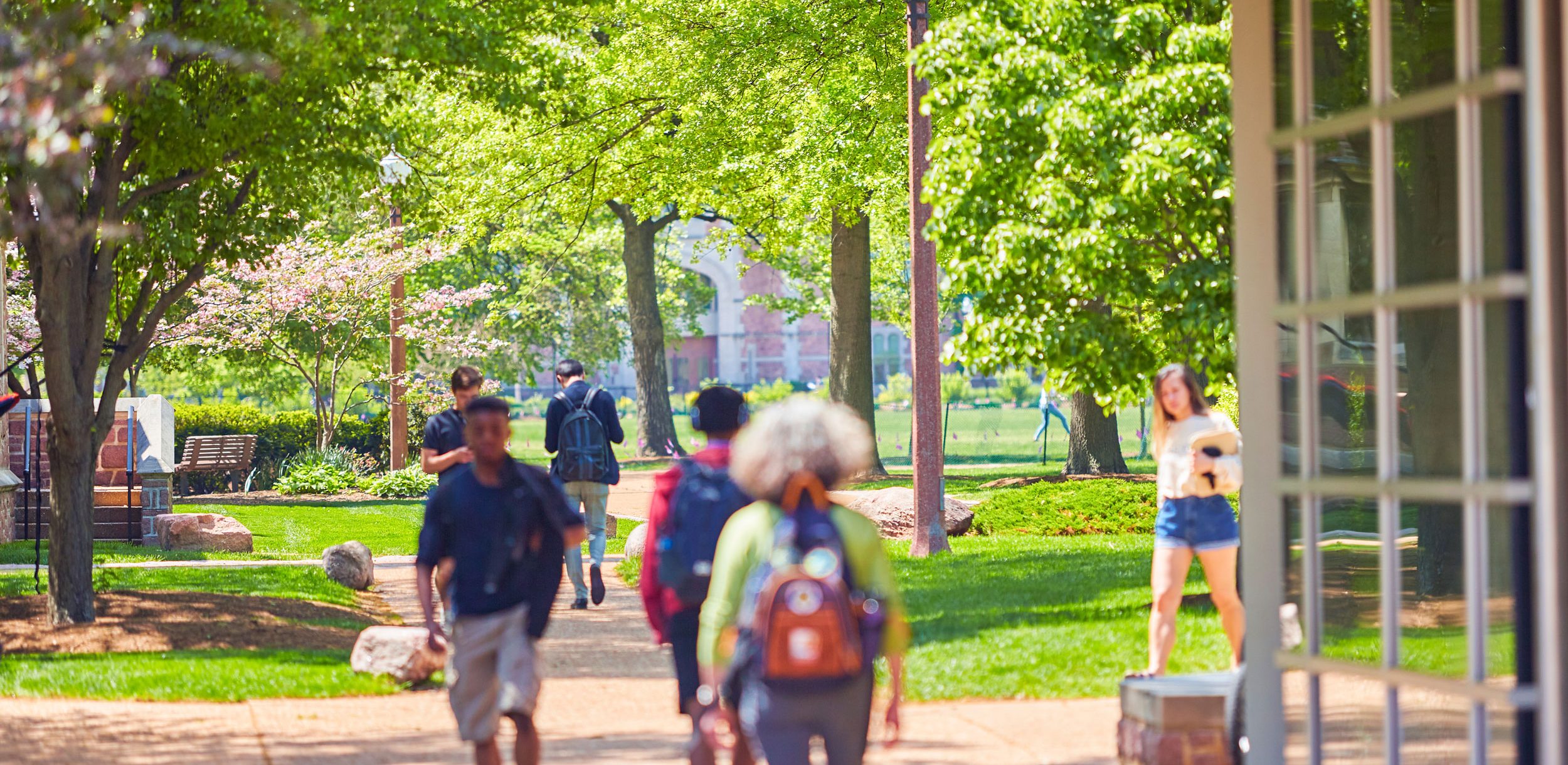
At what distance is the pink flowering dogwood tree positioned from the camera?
94.9 feet

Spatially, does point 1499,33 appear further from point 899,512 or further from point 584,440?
point 899,512

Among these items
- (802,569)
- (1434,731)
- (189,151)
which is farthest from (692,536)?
(189,151)

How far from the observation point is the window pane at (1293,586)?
199 inches

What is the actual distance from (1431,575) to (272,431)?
2300 centimetres

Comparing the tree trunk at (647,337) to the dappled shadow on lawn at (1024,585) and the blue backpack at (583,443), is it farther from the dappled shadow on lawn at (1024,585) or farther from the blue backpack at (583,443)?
the blue backpack at (583,443)

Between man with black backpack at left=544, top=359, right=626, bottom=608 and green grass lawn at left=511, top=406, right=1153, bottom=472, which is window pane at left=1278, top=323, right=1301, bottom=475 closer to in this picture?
man with black backpack at left=544, top=359, right=626, bottom=608

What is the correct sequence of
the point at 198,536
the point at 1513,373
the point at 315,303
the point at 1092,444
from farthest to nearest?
the point at 315,303, the point at 1092,444, the point at 198,536, the point at 1513,373

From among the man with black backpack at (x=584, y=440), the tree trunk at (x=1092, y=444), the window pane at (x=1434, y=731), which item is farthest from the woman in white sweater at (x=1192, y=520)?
the tree trunk at (x=1092, y=444)

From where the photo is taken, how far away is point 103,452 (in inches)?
705

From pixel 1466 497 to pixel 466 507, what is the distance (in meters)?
3.04

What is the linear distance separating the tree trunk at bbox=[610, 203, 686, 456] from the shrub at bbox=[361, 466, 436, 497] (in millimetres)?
9710

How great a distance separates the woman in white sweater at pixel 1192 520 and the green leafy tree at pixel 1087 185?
3.16 metres

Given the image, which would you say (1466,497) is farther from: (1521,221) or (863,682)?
(863,682)

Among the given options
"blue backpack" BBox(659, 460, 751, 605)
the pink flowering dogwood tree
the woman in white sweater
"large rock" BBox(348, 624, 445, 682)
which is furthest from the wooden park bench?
"blue backpack" BBox(659, 460, 751, 605)
